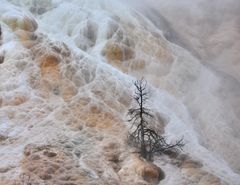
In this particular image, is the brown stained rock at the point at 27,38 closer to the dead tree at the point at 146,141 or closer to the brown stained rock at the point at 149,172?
the dead tree at the point at 146,141

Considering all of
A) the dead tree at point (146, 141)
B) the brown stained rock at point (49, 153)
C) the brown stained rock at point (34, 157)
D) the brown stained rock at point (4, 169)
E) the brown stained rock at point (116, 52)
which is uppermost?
the brown stained rock at point (116, 52)

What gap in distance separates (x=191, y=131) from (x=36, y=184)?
5638 millimetres

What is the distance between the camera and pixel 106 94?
1324cm

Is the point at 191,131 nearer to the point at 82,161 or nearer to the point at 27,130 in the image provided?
the point at 82,161

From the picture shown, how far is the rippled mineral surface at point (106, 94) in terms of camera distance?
10.5m

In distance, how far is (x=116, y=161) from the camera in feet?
36.0

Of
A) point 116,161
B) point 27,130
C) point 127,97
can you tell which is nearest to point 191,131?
point 127,97

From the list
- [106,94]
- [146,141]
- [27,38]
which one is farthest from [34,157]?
[27,38]

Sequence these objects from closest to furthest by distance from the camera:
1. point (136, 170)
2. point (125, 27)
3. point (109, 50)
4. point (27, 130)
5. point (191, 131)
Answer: point (136, 170), point (27, 130), point (191, 131), point (109, 50), point (125, 27)

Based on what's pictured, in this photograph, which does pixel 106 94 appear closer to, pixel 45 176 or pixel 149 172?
pixel 149 172

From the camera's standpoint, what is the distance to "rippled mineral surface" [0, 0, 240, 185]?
1055cm

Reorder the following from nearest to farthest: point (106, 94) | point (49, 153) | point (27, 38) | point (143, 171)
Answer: point (49, 153) → point (143, 171) → point (106, 94) → point (27, 38)

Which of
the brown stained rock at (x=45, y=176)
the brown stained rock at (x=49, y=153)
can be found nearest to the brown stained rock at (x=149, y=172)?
the brown stained rock at (x=49, y=153)

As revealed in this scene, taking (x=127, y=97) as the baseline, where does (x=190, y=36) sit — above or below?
above
